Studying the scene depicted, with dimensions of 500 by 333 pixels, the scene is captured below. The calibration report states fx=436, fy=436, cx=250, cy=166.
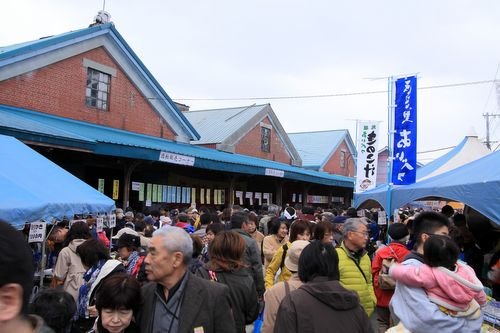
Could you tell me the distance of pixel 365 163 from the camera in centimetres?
1445

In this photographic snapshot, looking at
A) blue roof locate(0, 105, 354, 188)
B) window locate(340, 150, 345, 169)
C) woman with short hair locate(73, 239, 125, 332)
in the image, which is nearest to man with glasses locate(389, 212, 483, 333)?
woman with short hair locate(73, 239, 125, 332)

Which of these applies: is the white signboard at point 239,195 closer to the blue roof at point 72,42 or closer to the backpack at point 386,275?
the blue roof at point 72,42

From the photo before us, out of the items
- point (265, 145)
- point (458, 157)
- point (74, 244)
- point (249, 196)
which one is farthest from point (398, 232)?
point (265, 145)

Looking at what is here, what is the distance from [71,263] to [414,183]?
636 cm

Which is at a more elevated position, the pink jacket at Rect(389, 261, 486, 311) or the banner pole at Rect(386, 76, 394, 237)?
the banner pole at Rect(386, 76, 394, 237)

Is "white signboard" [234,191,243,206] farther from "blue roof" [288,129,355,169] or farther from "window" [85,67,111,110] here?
"blue roof" [288,129,355,169]

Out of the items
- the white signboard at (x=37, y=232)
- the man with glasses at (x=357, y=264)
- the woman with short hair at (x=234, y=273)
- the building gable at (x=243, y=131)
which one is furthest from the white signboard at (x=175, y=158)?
the woman with short hair at (x=234, y=273)

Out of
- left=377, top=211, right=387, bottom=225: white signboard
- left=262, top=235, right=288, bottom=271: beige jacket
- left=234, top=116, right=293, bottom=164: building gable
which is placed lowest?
left=262, top=235, right=288, bottom=271: beige jacket

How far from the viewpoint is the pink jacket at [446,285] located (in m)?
3.26

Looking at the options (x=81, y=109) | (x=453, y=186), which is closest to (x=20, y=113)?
(x=81, y=109)

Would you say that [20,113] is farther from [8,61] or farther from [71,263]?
[71,263]

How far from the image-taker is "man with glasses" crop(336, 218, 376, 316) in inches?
180

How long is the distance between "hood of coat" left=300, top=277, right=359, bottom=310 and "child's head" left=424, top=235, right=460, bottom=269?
0.90 m

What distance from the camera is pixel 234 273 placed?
379 cm
